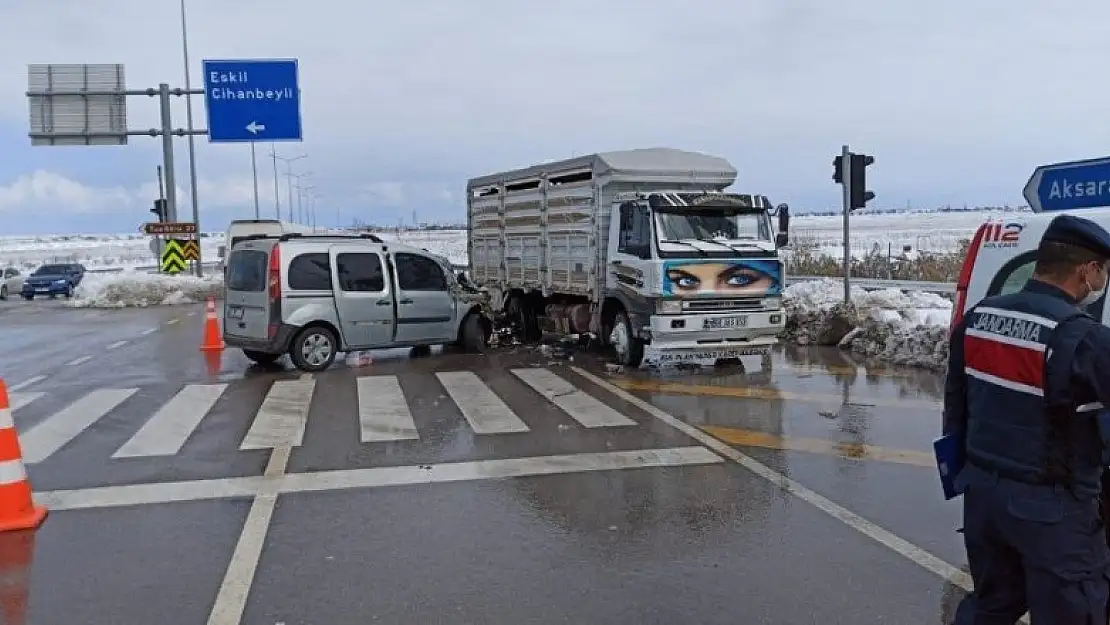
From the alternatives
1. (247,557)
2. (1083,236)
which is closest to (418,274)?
(247,557)

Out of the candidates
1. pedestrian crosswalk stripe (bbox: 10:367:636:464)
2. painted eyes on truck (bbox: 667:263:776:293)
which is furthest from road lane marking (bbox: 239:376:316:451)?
painted eyes on truck (bbox: 667:263:776:293)

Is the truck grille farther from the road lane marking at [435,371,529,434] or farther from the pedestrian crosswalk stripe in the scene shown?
the road lane marking at [435,371,529,434]

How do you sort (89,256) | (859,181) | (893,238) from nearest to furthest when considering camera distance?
(859,181)
(893,238)
(89,256)

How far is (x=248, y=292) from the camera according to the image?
13.1 meters

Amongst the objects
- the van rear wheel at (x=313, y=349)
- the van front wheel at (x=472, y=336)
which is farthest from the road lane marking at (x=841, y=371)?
the van rear wheel at (x=313, y=349)

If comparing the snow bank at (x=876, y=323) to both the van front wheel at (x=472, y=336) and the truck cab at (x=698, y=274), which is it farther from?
the van front wheel at (x=472, y=336)

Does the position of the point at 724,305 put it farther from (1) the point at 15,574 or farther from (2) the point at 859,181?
(1) the point at 15,574

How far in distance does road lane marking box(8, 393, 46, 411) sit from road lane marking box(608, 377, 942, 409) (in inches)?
277

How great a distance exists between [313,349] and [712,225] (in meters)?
5.87

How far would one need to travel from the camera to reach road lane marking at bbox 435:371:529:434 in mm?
8914

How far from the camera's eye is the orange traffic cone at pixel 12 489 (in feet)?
19.5

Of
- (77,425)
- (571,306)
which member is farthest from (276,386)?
(571,306)

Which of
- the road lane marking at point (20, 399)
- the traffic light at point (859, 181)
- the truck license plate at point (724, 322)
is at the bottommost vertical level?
the road lane marking at point (20, 399)

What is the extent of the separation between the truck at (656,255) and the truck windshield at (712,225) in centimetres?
1
